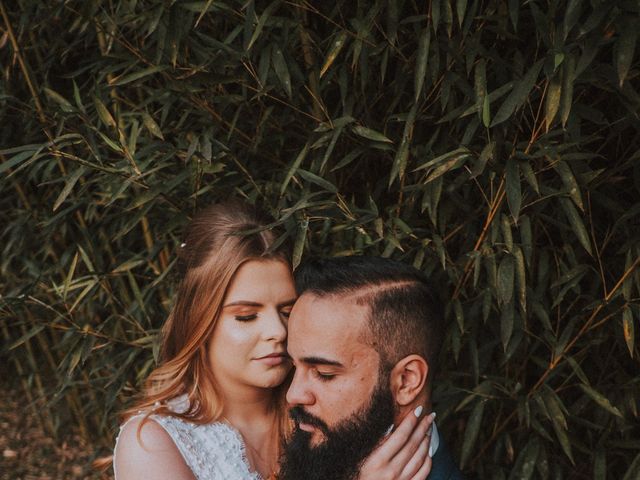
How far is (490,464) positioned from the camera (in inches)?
102

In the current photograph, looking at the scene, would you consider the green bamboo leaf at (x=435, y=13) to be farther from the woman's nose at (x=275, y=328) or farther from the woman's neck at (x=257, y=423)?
the woman's neck at (x=257, y=423)

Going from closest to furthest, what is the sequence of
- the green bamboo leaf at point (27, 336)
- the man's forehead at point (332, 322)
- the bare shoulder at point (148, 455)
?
the man's forehead at point (332, 322) < the bare shoulder at point (148, 455) < the green bamboo leaf at point (27, 336)

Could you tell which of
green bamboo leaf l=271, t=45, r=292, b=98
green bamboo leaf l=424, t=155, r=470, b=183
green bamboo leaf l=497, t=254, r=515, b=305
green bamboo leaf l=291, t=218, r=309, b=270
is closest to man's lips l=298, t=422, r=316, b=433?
green bamboo leaf l=291, t=218, r=309, b=270

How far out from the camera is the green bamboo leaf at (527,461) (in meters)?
2.38

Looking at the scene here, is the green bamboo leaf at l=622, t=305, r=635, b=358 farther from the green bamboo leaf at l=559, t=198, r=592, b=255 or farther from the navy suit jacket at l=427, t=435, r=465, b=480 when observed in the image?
the navy suit jacket at l=427, t=435, r=465, b=480

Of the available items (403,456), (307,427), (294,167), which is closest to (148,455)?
(307,427)

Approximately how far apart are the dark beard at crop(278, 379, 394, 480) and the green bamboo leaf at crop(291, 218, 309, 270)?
0.38m

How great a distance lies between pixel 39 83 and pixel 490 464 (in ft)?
7.87

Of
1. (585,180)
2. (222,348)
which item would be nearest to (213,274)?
(222,348)

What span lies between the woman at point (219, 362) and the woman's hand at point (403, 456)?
0.05 feet

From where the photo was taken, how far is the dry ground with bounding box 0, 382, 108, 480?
4.30m

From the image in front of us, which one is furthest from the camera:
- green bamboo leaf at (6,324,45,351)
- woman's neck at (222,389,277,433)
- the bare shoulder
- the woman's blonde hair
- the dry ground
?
the dry ground

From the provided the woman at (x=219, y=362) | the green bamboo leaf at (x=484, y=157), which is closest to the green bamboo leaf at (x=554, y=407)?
the woman at (x=219, y=362)

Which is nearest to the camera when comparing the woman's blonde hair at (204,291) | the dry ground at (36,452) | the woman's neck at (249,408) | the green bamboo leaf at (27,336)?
the woman's blonde hair at (204,291)
